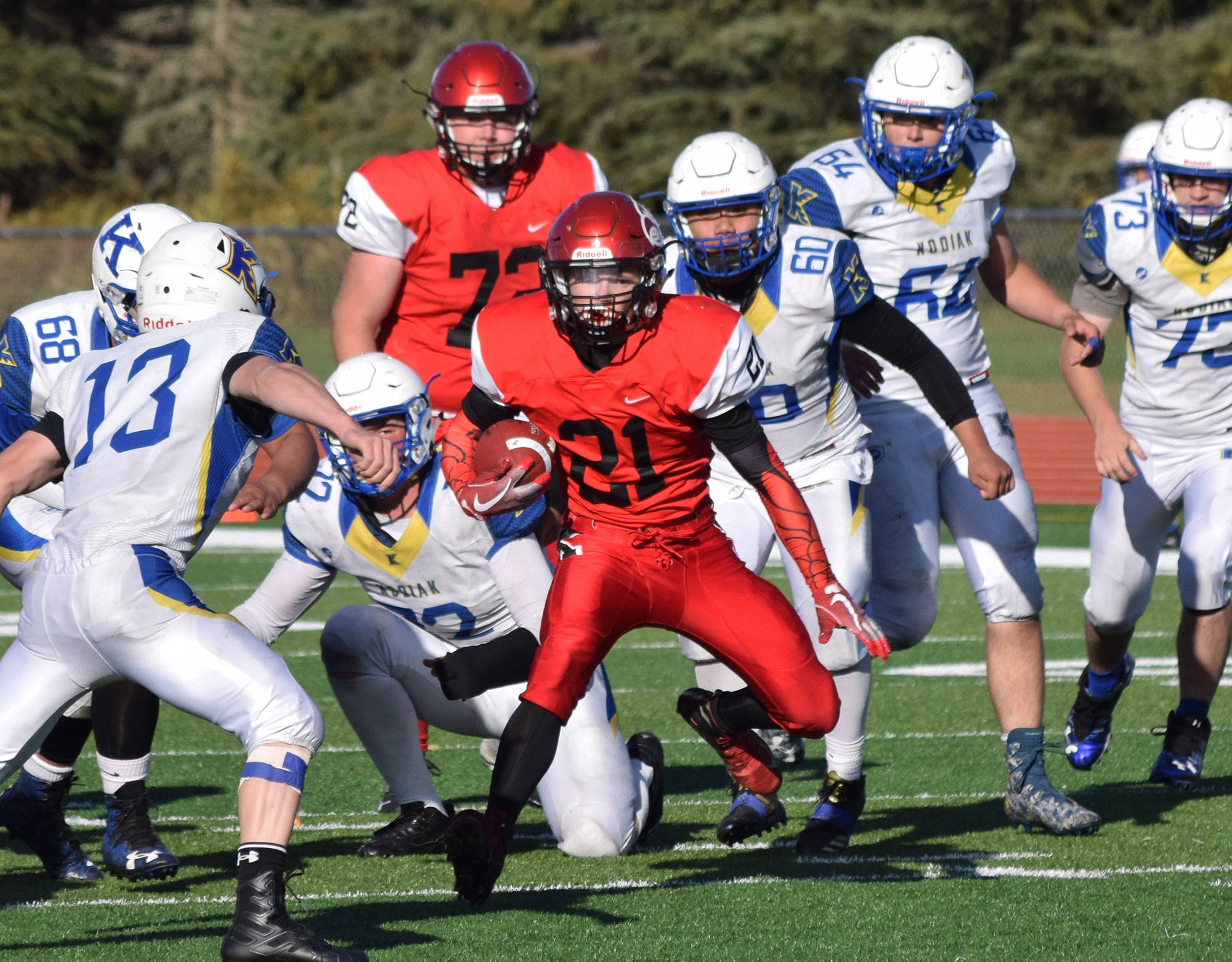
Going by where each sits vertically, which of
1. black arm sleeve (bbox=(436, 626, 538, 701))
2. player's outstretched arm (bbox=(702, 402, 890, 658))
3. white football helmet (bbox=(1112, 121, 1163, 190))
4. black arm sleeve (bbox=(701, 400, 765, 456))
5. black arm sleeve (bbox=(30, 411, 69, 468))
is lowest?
black arm sleeve (bbox=(436, 626, 538, 701))

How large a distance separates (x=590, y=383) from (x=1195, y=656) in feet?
7.69

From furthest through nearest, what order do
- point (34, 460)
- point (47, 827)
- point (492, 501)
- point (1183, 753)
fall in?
point (1183, 753), point (47, 827), point (492, 501), point (34, 460)

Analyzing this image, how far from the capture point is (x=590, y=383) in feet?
13.8

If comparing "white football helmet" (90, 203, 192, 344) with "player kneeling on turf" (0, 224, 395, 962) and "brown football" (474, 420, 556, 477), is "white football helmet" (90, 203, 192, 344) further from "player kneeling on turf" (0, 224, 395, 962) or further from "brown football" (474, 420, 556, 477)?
"brown football" (474, 420, 556, 477)

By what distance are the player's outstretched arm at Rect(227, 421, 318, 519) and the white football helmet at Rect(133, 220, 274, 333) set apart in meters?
0.32

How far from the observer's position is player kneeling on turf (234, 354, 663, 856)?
473cm

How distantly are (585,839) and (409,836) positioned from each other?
48cm

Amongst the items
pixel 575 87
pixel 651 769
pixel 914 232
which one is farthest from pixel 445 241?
pixel 575 87

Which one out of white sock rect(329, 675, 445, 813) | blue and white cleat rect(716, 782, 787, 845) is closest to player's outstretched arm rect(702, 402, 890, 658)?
blue and white cleat rect(716, 782, 787, 845)

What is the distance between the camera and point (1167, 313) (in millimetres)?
5496

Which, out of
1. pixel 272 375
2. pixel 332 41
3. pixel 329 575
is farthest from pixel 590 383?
pixel 332 41

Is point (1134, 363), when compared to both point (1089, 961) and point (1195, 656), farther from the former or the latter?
point (1089, 961)

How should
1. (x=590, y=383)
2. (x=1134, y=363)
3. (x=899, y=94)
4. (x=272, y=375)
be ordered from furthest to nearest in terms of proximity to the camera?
(x=1134, y=363) < (x=899, y=94) < (x=590, y=383) < (x=272, y=375)

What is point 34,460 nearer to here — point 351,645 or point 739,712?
point 351,645
